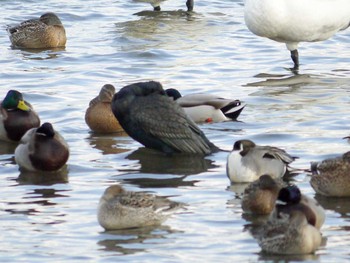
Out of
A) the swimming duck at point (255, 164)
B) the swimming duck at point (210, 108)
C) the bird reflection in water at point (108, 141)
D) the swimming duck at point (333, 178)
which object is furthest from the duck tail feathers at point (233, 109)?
the swimming duck at point (333, 178)

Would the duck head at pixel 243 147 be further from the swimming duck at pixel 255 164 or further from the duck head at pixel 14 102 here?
the duck head at pixel 14 102

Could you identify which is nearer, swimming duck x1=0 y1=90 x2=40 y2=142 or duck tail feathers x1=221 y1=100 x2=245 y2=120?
swimming duck x1=0 y1=90 x2=40 y2=142

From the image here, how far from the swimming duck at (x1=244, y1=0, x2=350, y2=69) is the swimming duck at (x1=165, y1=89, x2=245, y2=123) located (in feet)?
7.82

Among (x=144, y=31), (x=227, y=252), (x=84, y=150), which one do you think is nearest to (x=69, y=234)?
(x=227, y=252)

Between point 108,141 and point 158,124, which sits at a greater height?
point 158,124

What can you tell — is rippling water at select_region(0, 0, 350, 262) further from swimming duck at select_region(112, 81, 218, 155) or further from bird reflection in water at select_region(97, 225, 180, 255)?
swimming duck at select_region(112, 81, 218, 155)

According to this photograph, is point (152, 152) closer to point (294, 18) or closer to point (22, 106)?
point (22, 106)

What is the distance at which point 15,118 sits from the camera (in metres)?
12.7

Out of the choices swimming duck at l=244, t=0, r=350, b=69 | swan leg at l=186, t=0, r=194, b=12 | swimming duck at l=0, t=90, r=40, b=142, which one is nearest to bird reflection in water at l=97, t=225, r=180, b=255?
swimming duck at l=0, t=90, r=40, b=142

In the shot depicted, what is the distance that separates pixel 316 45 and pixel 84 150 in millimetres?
6788

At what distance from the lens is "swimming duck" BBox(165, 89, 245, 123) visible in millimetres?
13242

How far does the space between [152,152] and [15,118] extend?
1512 millimetres

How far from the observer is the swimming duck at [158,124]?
1185cm

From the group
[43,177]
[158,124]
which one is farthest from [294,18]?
[43,177]
